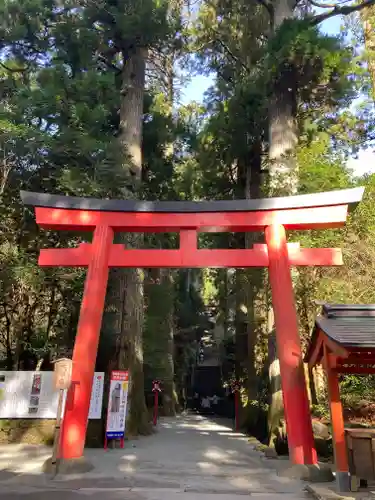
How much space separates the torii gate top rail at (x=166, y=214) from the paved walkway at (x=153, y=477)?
4.07 metres

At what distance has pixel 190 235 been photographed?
7.63m

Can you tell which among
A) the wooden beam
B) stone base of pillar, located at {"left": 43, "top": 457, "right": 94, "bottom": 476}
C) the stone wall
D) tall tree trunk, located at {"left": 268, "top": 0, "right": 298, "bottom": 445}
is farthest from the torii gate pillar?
the stone wall

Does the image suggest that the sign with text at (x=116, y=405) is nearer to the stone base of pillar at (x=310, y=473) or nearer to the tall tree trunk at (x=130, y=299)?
the tall tree trunk at (x=130, y=299)

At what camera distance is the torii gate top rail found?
7551 millimetres

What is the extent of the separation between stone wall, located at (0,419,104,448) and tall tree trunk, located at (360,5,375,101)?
38.7 ft

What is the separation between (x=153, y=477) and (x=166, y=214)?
4.32m

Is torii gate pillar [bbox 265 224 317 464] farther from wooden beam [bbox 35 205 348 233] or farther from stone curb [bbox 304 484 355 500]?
stone curb [bbox 304 484 355 500]

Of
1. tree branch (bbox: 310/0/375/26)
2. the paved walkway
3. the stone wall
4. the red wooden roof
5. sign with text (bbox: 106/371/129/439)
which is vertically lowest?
the paved walkway

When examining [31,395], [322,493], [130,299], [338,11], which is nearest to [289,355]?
[322,493]

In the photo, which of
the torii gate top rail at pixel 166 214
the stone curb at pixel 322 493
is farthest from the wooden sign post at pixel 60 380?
the stone curb at pixel 322 493

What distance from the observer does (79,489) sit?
530 centimetres

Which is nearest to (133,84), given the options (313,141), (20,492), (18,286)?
(313,141)

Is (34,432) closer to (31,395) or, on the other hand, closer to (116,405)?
(31,395)

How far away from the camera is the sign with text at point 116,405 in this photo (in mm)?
8594
